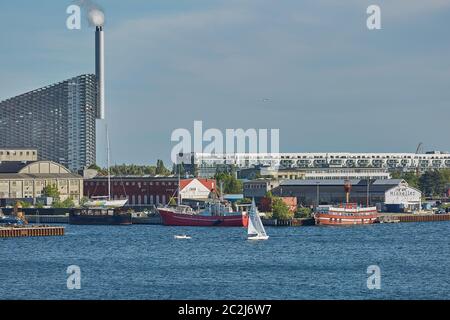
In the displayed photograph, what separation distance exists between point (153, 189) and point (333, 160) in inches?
1939

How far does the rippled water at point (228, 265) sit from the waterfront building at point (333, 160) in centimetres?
5641

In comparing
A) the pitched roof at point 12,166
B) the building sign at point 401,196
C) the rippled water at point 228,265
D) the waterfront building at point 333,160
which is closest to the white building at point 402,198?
the building sign at point 401,196

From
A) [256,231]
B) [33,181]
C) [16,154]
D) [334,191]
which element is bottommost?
[256,231]

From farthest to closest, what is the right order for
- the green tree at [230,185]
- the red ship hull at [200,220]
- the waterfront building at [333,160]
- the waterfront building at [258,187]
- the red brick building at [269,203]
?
the waterfront building at [333,160]
the green tree at [230,185]
the waterfront building at [258,187]
the red brick building at [269,203]
the red ship hull at [200,220]

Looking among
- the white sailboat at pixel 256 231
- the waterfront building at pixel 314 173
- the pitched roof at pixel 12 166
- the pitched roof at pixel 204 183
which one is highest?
the pitched roof at pixel 12 166

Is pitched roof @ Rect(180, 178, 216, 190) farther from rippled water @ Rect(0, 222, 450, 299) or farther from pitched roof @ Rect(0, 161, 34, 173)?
rippled water @ Rect(0, 222, 450, 299)

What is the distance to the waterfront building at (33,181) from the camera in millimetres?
66875

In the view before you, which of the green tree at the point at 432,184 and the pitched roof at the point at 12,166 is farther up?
the pitched roof at the point at 12,166

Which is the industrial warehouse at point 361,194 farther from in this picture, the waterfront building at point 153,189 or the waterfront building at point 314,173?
the waterfront building at point 314,173

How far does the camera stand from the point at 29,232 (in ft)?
142

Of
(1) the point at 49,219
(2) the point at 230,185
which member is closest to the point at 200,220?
(1) the point at 49,219

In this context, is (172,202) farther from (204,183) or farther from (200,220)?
(200,220)

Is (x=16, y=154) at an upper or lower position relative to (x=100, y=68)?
lower

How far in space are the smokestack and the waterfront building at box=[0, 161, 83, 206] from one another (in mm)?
21348
